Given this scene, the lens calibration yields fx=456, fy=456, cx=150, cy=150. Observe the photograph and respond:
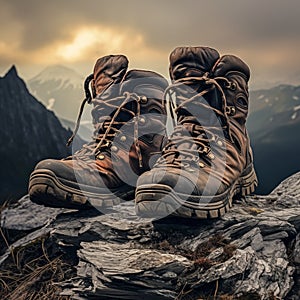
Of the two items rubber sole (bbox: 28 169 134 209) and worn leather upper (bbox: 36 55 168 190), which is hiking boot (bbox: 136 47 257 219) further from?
rubber sole (bbox: 28 169 134 209)

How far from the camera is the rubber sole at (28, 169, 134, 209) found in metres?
2.75

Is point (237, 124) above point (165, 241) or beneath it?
above

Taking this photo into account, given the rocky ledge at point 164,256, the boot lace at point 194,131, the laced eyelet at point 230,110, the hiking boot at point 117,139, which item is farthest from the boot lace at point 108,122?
the laced eyelet at point 230,110

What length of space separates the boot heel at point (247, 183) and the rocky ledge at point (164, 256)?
77 millimetres

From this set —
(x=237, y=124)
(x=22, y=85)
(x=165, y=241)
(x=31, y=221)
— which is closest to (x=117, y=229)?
(x=165, y=241)

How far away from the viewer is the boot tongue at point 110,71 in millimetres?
3257

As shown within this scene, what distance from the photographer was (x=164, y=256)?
230cm

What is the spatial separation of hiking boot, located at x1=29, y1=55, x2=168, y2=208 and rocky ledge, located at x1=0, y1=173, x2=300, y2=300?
0.16 m

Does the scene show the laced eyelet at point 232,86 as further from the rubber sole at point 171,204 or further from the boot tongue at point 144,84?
the rubber sole at point 171,204

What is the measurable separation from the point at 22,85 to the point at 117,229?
17.3 m

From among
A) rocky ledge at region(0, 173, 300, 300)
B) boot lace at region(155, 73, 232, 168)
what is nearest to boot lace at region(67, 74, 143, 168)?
boot lace at region(155, 73, 232, 168)

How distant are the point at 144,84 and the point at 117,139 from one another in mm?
429

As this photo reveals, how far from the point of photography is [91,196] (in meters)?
2.96

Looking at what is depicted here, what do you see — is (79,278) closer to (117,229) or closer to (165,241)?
(117,229)
